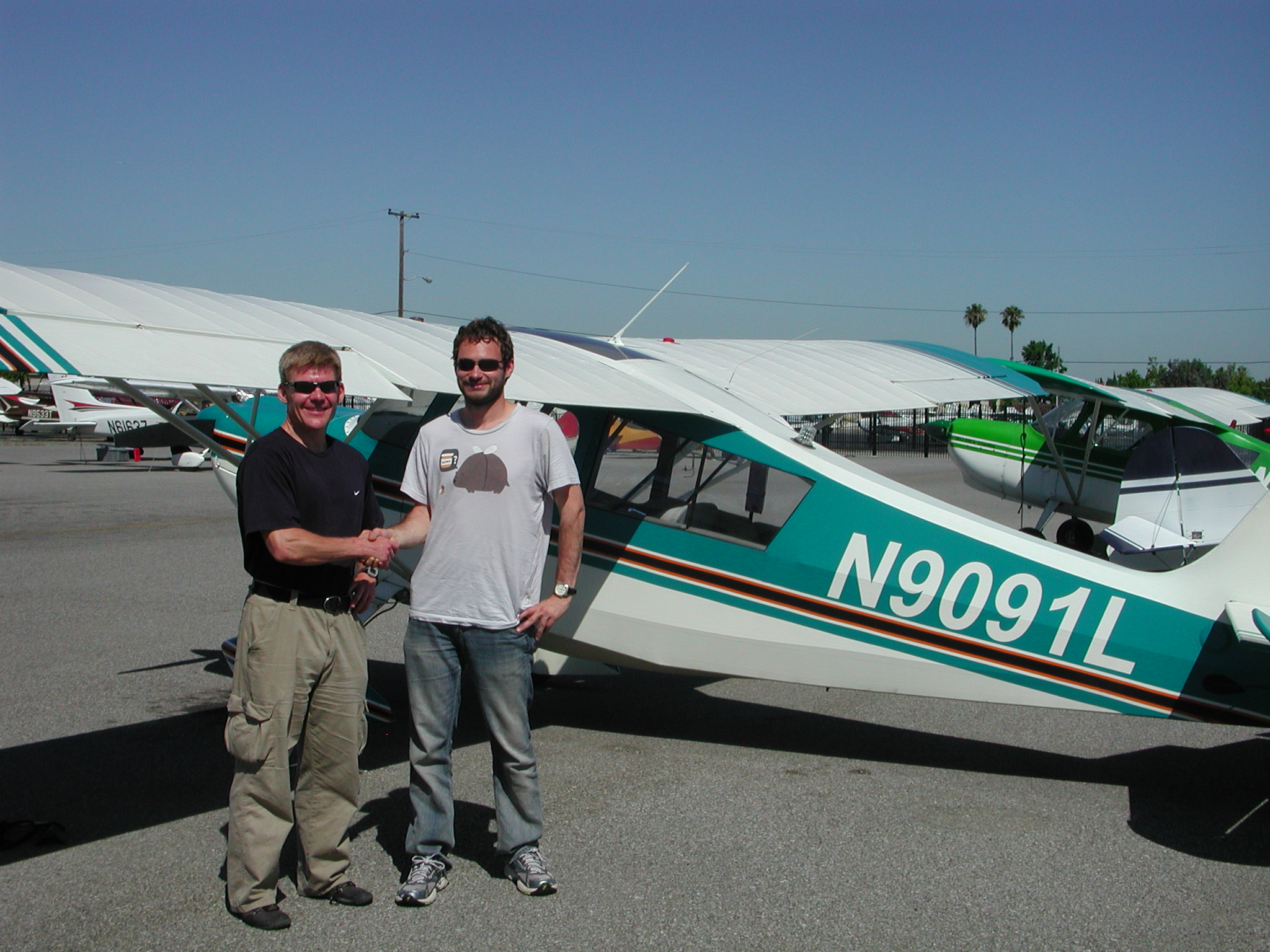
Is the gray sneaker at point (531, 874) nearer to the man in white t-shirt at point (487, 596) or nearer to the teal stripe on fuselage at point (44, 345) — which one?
the man in white t-shirt at point (487, 596)

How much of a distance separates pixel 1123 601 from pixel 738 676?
1608 millimetres

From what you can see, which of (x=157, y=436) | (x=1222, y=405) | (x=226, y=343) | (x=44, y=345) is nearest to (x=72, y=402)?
(x=157, y=436)

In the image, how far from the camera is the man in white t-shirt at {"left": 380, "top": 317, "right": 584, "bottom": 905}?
320 cm

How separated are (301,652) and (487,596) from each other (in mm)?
582

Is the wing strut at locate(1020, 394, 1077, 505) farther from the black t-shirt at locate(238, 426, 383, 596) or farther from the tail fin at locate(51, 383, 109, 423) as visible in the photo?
the tail fin at locate(51, 383, 109, 423)

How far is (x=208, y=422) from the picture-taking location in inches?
264

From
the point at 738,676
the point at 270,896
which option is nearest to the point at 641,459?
the point at 738,676

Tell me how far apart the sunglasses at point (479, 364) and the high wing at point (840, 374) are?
7.95 feet

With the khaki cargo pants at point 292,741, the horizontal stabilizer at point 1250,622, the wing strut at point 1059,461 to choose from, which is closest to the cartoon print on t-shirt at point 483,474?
the khaki cargo pants at point 292,741

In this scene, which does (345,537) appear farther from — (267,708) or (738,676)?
(738,676)

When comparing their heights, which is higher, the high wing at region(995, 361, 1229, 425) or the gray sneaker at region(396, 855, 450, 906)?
the high wing at region(995, 361, 1229, 425)

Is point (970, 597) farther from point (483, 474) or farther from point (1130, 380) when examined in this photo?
point (1130, 380)

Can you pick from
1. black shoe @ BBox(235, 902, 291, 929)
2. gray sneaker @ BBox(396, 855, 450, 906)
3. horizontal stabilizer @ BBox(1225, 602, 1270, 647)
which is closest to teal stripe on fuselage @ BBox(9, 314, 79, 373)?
black shoe @ BBox(235, 902, 291, 929)

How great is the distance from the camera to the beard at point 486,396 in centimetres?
326
